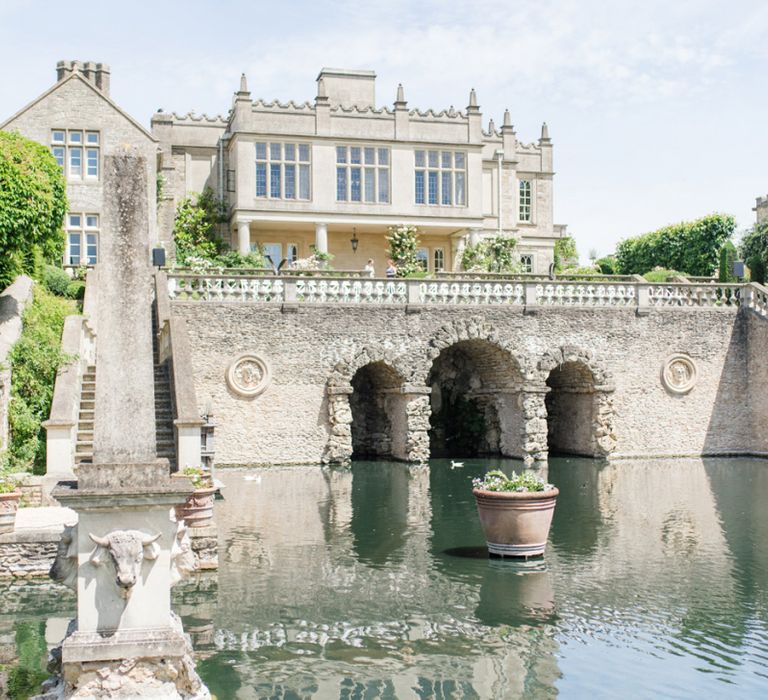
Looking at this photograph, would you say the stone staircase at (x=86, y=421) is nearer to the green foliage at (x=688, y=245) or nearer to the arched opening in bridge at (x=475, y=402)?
the arched opening in bridge at (x=475, y=402)

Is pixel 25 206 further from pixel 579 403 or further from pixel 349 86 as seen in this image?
pixel 349 86

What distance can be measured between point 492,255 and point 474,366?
25.5 ft

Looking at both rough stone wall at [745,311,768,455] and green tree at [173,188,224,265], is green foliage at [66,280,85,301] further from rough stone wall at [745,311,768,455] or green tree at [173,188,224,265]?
rough stone wall at [745,311,768,455]

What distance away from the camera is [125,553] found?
685 cm

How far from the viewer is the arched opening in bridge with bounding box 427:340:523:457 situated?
27.8 m

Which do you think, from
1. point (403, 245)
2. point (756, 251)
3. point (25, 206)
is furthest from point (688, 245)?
point (25, 206)

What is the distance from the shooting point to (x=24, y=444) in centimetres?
1767

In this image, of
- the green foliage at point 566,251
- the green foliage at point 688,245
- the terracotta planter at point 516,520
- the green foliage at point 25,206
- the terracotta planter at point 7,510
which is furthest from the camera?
the green foliage at point 688,245

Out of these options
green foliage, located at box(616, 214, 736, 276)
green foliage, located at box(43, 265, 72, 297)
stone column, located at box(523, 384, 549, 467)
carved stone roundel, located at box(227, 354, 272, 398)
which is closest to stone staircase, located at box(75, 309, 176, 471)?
carved stone roundel, located at box(227, 354, 272, 398)

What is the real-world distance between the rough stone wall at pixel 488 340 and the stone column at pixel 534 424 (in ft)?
0.11

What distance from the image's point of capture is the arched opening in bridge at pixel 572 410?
1100 inches

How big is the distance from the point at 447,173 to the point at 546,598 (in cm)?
2837

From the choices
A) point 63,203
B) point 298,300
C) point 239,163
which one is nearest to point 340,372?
point 298,300

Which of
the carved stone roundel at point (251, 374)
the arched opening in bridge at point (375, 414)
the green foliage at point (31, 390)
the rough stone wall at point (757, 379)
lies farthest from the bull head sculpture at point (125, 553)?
the rough stone wall at point (757, 379)
